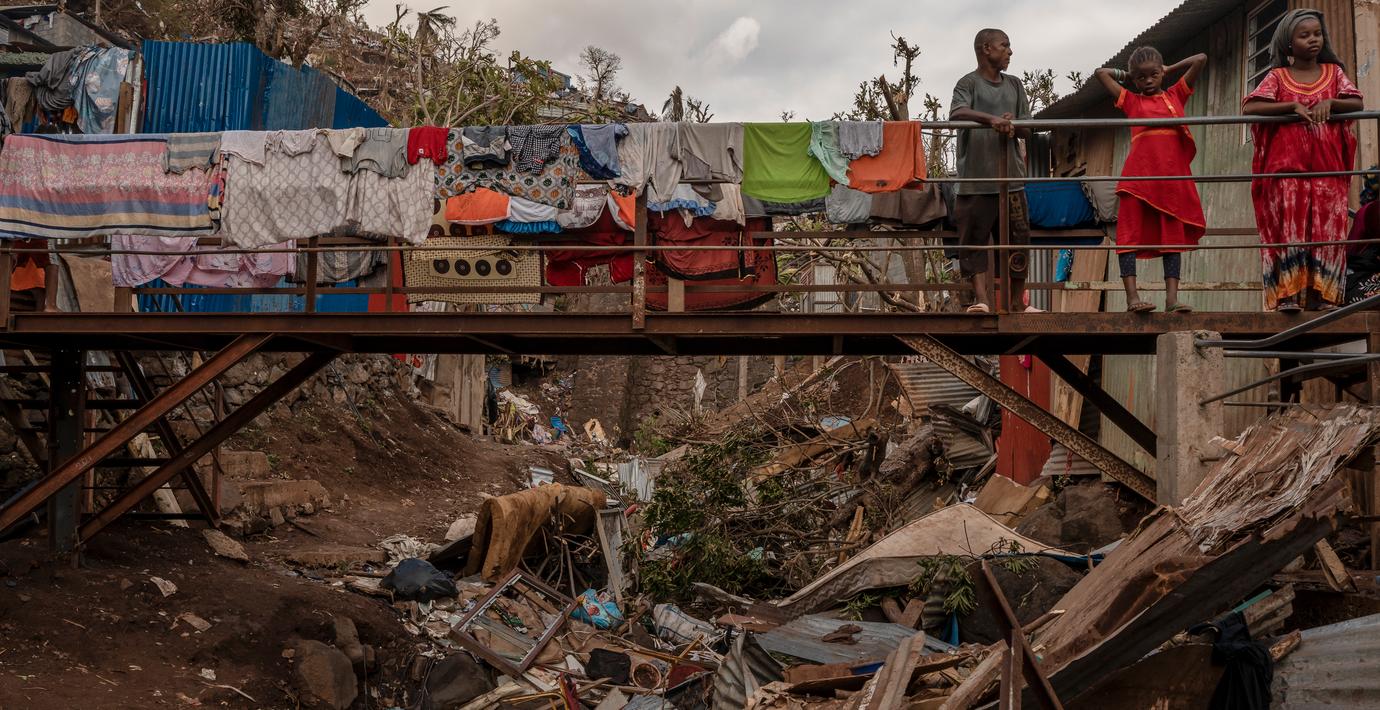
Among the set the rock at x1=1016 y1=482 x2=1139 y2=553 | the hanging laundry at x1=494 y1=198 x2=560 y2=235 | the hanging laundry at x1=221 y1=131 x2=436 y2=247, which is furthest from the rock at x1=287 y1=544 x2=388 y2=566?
the rock at x1=1016 y1=482 x2=1139 y2=553

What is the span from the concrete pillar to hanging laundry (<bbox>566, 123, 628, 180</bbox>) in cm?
374

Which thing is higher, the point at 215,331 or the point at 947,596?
the point at 215,331

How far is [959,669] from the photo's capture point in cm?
631

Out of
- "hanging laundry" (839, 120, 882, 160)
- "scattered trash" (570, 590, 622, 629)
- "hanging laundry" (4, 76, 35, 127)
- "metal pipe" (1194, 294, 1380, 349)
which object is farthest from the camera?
"scattered trash" (570, 590, 622, 629)

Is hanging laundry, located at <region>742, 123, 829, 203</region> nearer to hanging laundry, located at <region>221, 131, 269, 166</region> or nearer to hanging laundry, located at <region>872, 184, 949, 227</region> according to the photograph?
hanging laundry, located at <region>872, 184, 949, 227</region>

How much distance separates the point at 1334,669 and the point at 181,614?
8.66 m

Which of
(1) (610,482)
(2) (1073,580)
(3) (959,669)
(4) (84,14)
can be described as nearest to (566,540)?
(1) (610,482)

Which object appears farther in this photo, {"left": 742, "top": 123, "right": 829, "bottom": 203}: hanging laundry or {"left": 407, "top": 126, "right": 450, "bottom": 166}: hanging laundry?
{"left": 407, "top": 126, "right": 450, "bottom": 166}: hanging laundry

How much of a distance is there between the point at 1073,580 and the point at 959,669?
2465mm

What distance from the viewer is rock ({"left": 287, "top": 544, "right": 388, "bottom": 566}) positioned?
518 inches

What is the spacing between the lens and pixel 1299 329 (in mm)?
5621

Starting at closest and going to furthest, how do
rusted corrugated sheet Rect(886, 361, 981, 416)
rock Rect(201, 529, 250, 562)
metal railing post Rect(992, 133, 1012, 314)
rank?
metal railing post Rect(992, 133, 1012, 314), rock Rect(201, 529, 250, 562), rusted corrugated sheet Rect(886, 361, 981, 416)

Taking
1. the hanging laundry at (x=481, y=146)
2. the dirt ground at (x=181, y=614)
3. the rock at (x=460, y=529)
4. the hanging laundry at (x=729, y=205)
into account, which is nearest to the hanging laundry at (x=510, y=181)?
the hanging laundry at (x=481, y=146)

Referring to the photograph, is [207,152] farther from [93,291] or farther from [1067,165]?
[1067,165]
